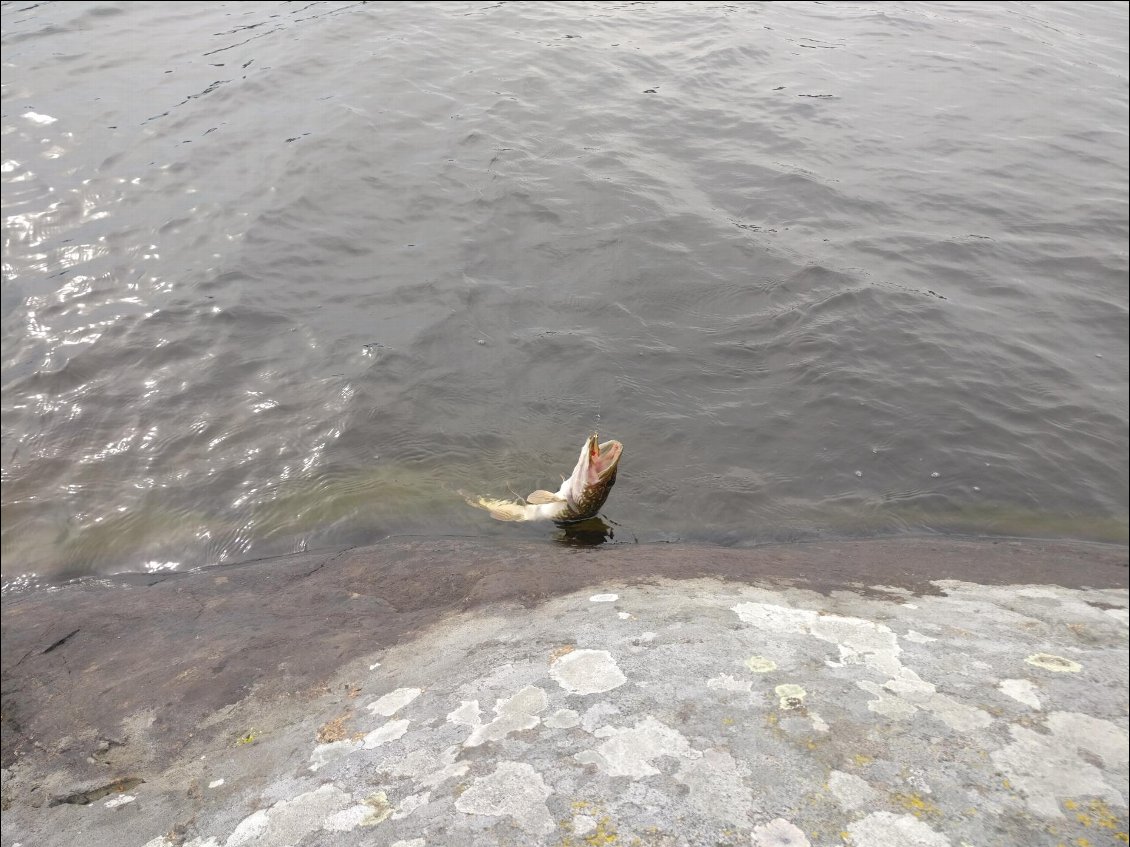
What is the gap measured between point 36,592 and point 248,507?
1.45 m

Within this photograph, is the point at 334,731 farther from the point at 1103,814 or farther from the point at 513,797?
the point at 1103,814

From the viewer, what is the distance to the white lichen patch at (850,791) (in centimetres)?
263

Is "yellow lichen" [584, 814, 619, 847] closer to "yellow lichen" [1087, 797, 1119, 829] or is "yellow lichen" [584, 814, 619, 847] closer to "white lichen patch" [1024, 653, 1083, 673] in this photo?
"yellow lichen" [1087, 797, 1119, 829]

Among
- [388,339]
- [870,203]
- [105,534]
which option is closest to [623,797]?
[105,534]

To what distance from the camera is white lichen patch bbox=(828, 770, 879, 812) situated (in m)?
2.63

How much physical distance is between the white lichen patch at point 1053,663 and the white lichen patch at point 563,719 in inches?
78.5

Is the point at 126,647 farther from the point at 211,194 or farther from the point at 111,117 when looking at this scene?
the point at 111,117

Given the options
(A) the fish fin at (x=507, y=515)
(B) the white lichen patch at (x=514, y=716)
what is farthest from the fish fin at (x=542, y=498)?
(B) the white lichen patch at (x=514, y=716)

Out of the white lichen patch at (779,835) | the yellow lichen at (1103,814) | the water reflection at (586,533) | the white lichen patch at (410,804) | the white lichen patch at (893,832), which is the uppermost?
the white lichen patch at (779,835)

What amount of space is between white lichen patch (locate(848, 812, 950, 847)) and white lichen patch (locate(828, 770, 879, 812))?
0.17 ft

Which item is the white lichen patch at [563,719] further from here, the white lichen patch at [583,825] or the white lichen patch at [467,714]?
the white lichen patch at [583,825]

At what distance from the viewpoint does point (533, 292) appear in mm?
8422

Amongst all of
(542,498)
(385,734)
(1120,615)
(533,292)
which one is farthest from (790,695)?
(533,292)

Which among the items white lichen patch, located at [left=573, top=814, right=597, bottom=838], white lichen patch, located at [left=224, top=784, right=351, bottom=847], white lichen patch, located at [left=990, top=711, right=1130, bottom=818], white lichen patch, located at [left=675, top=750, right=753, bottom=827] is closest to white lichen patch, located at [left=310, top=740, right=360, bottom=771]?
white lichen patch, located at [left=224, top=784, right=351, bottom=847]
